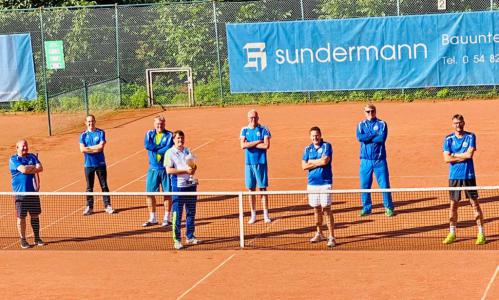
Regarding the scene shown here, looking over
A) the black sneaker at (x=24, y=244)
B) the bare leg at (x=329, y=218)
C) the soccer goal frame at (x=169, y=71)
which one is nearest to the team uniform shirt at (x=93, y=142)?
the black sneaker at (x=24, y=244)

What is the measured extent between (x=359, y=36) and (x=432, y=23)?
2.41 meters

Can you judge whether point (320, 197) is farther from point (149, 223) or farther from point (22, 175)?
point (22, 175)

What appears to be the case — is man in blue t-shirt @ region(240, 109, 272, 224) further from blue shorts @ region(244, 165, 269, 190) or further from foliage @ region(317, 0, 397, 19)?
foliage @ region(317, 0, 397, 19)

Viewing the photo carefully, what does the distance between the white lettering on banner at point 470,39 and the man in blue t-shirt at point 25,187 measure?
19096mm

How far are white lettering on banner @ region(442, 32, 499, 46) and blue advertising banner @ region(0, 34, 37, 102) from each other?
14.3m

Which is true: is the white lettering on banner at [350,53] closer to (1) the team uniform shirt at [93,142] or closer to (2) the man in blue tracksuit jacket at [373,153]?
(1) the team uniform shirt at [93,142]

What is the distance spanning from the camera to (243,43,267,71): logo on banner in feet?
115

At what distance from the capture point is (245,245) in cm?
1691

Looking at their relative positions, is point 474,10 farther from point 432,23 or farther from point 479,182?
point 479,182

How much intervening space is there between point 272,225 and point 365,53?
16950 mm

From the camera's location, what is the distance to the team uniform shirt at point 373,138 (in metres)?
18.5

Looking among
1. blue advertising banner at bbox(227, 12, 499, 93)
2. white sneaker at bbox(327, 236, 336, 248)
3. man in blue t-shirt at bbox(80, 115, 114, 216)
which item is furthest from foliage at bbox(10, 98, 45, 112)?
white sneaker at bbox(327, 236, 336, 248)
